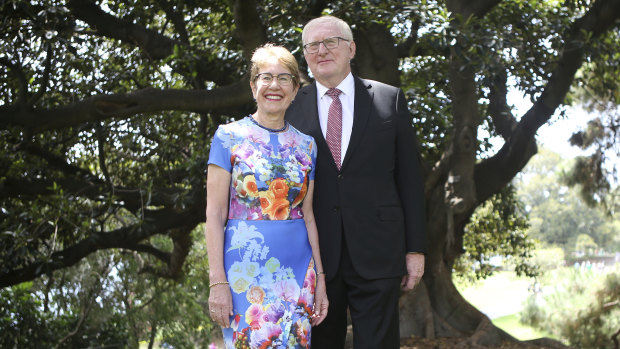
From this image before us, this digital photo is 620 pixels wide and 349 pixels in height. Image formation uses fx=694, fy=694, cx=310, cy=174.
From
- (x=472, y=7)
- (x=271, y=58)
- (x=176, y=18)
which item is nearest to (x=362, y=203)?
(x=271, y=58)

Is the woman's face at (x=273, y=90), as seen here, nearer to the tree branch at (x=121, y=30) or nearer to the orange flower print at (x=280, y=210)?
the orange flower print at (x=280, y=210)

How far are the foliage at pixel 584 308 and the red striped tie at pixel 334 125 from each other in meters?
9.52

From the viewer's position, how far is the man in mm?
3154

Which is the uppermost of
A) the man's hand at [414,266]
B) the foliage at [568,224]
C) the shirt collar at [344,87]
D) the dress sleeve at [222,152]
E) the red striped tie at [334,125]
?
the foliage at [568,224]

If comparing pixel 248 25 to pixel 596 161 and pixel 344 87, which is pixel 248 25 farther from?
pixel 596 161

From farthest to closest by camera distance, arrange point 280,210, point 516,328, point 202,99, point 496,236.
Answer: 1. point 516,328
2. point 496,236
3. point 202,99
4. point 280,210

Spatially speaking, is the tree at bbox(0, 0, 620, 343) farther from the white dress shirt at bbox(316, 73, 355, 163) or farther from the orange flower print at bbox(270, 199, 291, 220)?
the orange flower print at bbox(270, 199, 291, 220)

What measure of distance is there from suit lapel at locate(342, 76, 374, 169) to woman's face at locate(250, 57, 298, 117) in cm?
43

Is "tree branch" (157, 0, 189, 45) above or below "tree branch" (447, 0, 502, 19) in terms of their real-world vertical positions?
above

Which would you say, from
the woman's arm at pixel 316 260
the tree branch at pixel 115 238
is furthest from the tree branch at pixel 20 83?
the woman's arm at pixel 316 260

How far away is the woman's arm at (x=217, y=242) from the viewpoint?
9.16 feet

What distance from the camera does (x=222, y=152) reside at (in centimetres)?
286

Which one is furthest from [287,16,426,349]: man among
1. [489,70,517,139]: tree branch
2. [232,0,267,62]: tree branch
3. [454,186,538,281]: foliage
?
[454,186,538,281]: foliage

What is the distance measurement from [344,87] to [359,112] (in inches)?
6.5
